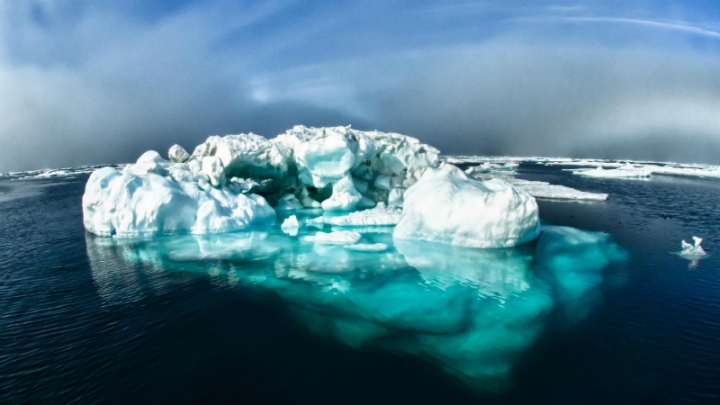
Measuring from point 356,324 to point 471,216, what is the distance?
9425 mm

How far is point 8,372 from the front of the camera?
834cm

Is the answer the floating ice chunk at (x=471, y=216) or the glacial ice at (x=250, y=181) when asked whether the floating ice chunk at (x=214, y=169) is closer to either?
the glacial ice at (x=250, y=181)

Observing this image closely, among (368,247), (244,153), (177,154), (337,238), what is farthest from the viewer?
(177,154)

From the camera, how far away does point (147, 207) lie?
19891mm

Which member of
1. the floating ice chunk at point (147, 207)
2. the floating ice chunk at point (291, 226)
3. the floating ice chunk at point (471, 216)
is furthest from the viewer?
the floating ice chunk at point (291, 226)

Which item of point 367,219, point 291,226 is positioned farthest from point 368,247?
point 291,226

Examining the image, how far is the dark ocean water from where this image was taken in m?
8.06

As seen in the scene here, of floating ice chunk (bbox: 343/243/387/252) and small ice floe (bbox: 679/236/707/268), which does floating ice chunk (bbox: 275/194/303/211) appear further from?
small ice floe (bbox: 679/236/707/268)

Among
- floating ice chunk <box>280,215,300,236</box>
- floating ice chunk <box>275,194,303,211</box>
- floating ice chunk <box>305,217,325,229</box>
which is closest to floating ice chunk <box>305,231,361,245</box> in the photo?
floating ice chunk <box>280,215,300,236</box>

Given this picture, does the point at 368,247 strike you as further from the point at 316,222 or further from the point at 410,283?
the point at 316,222

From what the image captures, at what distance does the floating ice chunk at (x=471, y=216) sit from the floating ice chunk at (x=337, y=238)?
2405 mm

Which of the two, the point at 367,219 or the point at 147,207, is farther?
the point at 367,219

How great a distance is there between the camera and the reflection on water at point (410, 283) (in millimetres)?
9883

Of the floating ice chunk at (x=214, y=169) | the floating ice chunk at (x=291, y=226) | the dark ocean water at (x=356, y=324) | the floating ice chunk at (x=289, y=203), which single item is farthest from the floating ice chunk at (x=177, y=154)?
the floating ice chunk at (x=291, y=226)
